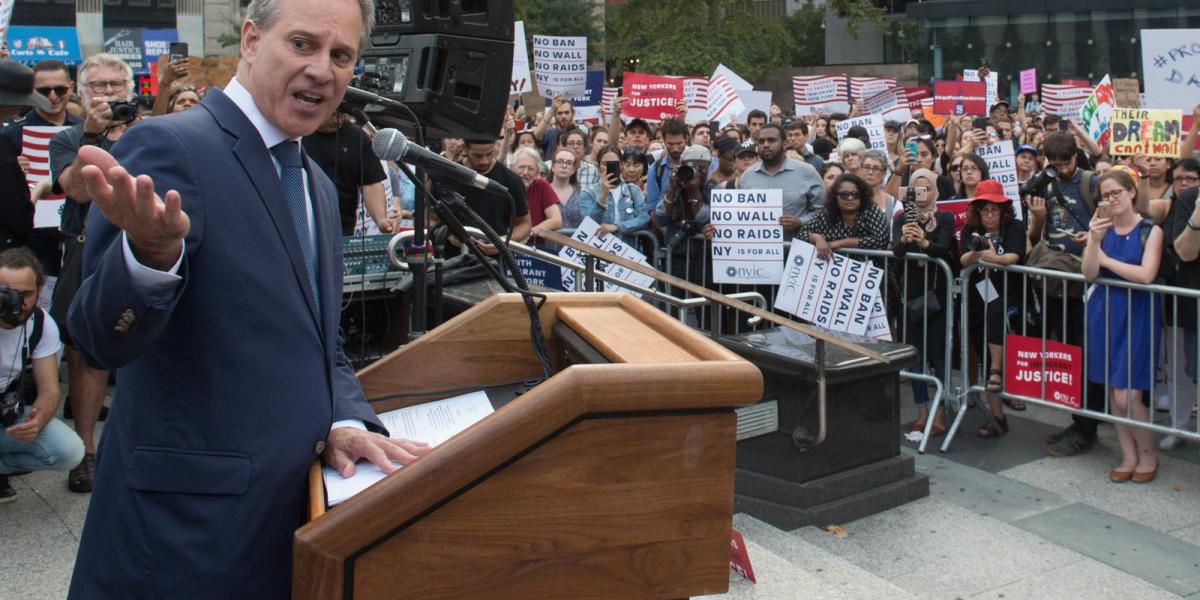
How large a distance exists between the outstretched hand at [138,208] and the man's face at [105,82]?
5.43m

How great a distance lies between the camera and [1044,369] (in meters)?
7.62

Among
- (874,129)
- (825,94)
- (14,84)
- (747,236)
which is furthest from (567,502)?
(825,94)

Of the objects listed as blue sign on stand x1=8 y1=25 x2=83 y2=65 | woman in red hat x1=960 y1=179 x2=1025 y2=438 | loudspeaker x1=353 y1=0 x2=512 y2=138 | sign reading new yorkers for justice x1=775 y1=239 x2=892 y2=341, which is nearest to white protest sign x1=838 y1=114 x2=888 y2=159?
sign reading new yorkers for justice x1=775 y1=239 x2=892 y2=341

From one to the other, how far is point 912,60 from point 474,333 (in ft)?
184

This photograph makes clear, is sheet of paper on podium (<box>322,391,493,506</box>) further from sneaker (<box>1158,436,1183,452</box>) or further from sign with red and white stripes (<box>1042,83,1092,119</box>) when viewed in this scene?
sign with red and white stripes (<box>1042,83,1092,119</box>)

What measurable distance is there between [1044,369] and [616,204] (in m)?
4.16

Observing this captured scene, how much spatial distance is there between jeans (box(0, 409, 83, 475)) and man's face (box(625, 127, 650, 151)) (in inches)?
384

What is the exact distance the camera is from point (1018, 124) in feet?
65.4

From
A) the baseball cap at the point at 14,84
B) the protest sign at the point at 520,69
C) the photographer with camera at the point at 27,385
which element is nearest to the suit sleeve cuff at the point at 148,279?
the baseball cap at the point at 14,84

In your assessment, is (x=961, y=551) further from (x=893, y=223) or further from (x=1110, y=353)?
(x=893, y=223)

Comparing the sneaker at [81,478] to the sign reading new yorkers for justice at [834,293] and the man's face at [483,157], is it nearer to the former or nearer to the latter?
the man's face at [483,157]

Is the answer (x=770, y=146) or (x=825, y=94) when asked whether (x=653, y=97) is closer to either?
(x=825, y=94)

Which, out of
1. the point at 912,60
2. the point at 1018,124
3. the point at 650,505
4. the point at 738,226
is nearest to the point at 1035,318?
the point at 738,226

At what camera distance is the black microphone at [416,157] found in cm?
256
